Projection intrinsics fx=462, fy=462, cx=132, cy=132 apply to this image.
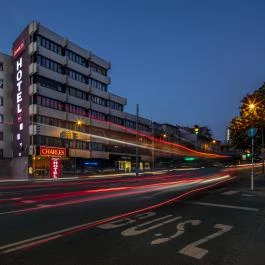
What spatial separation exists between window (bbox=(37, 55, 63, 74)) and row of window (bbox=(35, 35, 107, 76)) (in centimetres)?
193

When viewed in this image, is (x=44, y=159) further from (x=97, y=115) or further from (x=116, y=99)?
(x=116, y=99)

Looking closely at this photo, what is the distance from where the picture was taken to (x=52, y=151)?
69.4 m

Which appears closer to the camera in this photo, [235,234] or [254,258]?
[254,258]

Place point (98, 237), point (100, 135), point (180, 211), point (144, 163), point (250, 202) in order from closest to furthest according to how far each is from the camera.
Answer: point (98, 237) → point (180, 211) → point (250, 202) → point (100, 135) → point (144, 163)

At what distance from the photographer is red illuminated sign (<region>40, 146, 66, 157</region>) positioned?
67812mm

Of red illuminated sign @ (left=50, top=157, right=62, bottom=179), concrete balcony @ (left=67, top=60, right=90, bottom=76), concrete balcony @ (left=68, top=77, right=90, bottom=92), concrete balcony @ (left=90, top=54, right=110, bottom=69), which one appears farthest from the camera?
concrete balcony @ (left=90, top=54, right=110, bottom=69)

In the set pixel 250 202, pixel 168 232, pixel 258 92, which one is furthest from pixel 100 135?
pixel 168 232

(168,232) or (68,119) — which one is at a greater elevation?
(68,119)

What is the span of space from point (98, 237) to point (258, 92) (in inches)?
1081

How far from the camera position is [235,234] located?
11148mm

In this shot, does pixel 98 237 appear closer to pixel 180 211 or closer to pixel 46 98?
pixel 180 211

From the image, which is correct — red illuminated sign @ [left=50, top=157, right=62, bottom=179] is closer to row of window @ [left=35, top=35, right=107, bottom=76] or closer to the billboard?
the billboard

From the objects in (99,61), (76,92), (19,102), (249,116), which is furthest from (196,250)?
(99,61)

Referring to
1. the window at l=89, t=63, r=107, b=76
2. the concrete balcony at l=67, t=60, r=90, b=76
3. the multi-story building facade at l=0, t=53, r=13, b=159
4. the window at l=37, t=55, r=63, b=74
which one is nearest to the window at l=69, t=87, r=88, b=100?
the concrete balcony at l=67, t=60, r=90, b=76
